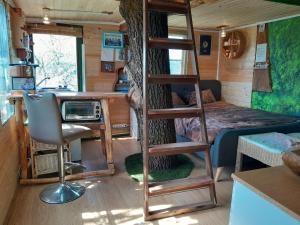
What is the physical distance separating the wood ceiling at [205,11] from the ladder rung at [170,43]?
93cm

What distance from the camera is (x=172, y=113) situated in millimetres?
2133

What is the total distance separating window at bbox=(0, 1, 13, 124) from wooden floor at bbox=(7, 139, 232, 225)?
826mm

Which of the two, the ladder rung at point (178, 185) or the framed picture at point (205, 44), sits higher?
the framed picture at point (205, 44)

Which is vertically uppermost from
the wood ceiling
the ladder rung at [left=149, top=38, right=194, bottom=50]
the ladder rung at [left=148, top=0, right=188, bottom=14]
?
the wood ceiling

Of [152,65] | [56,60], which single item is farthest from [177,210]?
[56,60]

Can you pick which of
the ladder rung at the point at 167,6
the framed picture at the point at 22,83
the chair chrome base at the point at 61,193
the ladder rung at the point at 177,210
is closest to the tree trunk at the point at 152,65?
the ladder rung at the point at 167,6

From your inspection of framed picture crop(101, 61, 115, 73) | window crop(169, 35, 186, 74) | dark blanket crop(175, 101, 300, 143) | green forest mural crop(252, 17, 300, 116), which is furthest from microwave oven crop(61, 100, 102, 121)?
green forest mural crop(252, 17, 300, 116)

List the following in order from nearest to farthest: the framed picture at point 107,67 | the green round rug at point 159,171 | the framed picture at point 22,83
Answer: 1. the framed picture at point 22,83
2. the green round rug at point 159,171
3. the framed picture at point 107,67

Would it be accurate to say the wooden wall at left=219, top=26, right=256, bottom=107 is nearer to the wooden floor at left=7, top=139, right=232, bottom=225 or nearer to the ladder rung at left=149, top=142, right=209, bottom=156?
the wooden floor at left=7, top=139, right=232, bottom=225

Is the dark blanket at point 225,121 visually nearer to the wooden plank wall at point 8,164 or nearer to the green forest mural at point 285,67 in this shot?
the green forest mural at point 285,67

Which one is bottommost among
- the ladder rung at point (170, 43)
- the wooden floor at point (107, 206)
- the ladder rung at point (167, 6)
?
the wooden floor at point (107, 206)

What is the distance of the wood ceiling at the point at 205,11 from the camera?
125 inches

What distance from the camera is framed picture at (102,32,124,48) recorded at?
435 cm

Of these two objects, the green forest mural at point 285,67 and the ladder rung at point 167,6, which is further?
the green forest mural at point 285,67
